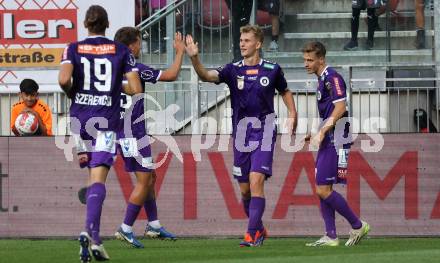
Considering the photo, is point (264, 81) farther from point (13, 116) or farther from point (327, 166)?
point (13, 116)

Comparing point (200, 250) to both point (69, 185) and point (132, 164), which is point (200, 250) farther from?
point (69, 185)

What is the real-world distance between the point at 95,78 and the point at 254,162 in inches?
103

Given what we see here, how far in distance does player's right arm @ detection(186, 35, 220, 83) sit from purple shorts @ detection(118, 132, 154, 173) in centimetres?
94

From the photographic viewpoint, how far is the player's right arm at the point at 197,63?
12.2m

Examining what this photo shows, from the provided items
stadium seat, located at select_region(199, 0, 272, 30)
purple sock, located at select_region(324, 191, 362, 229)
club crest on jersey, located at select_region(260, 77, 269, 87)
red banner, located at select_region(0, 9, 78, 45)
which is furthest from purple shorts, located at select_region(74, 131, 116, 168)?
stadium seat, located at select_region(199, 0, 272, 30)

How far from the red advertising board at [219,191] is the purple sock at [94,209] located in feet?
15.6

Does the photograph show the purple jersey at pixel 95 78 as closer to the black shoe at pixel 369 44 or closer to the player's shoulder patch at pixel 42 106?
the player's shoulder patch at pixel 42 106

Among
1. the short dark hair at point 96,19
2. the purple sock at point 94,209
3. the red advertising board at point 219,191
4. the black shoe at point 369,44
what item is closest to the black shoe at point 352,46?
the black shoe at point 369,44

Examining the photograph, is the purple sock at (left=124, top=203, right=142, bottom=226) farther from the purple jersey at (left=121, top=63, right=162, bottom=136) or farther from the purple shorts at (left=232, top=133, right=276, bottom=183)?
the purple shorts at (left=232, top=133, right=276, bottom=183)

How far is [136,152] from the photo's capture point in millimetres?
12742

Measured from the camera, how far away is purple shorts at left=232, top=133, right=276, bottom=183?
41.2 ft

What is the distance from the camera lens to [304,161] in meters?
15.0

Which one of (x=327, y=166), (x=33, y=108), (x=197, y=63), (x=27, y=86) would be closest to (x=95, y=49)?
(x=197, y=63)

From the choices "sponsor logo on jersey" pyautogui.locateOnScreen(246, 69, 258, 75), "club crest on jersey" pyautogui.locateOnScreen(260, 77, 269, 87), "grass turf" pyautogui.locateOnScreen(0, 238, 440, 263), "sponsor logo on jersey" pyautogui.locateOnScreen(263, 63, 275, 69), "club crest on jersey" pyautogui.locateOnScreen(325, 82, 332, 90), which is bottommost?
"grass turf" pyautogui.locateOnScreen(0, 238, 440, 263)
